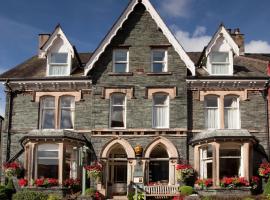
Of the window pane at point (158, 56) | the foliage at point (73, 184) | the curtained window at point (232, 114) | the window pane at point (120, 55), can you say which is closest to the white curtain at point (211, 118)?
the curtained window at point (232, 114)

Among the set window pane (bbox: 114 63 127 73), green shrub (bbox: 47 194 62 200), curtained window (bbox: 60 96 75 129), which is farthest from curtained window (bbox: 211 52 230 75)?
green shrub (bbox: 47 194 62 200)

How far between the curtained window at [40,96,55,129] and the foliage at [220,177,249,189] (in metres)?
11.4

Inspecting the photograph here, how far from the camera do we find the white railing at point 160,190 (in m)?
26.1

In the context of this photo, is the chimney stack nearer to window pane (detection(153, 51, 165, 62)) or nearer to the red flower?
window pane (detection(153, 51, 165, 62))

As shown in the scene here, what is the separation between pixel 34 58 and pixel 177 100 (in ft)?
40.6

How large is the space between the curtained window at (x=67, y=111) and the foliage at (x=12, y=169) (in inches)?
147

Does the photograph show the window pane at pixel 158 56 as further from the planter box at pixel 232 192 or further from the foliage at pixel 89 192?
the foliage at pixel 89 192

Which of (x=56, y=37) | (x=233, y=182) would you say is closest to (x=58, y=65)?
(x=56, y=37)

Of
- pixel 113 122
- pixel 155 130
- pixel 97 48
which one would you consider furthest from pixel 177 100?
pixel 97 48

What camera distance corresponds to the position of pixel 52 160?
90.3 ft

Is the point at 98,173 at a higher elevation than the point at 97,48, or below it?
below

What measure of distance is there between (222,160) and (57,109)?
1094cm

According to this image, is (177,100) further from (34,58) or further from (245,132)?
(34,58)

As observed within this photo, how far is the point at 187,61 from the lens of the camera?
28531 millimetres
